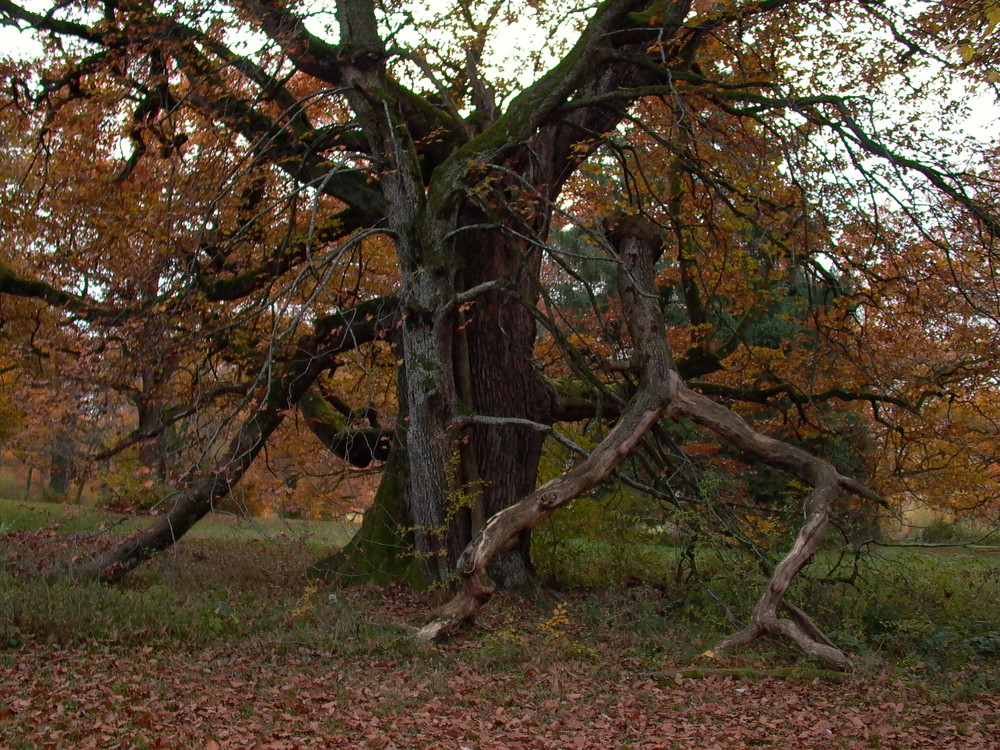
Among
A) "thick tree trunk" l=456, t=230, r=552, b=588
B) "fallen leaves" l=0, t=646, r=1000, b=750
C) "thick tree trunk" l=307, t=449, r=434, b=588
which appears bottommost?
"fallen leaves" l=0, t=646, r=1000, b=750

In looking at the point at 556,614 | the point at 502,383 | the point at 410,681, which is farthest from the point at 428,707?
the point at 502,383

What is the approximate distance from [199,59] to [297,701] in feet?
25.4

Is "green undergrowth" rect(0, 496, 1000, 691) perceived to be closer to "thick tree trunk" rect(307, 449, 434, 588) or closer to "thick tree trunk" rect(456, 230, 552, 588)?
"thick tree trunk" rect(307, 449, 434, 588)

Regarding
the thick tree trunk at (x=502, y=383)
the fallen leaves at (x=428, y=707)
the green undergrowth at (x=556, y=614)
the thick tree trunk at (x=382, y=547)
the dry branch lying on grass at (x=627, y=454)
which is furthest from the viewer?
the thick tree trunk at (x=382, y=547)

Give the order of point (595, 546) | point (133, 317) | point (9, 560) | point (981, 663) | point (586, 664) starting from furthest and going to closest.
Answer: point (595, 546), point (9, 560), point (133, 317), point (981, 663), point (586, 664)

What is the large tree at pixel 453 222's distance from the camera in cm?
931

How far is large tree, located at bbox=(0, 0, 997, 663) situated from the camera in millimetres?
9312

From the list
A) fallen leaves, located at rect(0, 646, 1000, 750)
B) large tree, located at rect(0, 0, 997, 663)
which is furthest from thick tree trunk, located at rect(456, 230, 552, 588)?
fallen leaves, located at rect(0, 646, 1000, 750)

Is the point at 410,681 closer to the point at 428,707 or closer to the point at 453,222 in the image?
the point at 428,707

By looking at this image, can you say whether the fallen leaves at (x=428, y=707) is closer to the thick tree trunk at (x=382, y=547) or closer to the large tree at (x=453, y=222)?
the large tree at (x=453, y=222)

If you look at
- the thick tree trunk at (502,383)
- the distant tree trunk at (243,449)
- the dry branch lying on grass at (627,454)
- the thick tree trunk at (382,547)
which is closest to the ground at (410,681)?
the dry branch lying on grass at (627,454)

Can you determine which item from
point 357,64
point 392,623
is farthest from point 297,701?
point 357,64

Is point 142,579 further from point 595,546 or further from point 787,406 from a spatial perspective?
point 787,406

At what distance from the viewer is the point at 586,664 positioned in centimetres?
780
